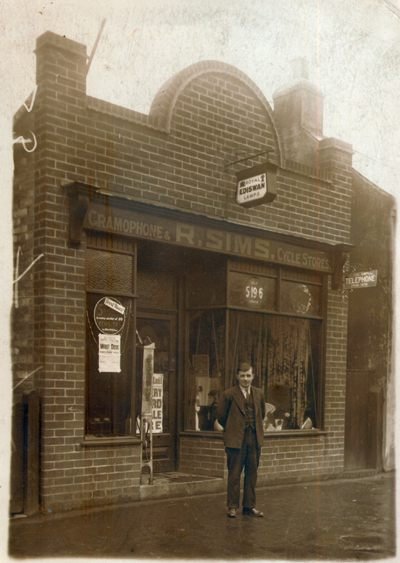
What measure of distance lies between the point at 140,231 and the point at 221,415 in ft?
8.30

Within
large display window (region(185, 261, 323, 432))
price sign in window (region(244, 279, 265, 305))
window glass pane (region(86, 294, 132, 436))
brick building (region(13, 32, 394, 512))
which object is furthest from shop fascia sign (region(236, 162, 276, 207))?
window glass pane (region(86, 294, 132, 436))

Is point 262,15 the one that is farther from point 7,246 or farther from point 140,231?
point 7,246

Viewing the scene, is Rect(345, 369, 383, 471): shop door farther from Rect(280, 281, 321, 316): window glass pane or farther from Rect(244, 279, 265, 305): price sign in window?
Rect(244, 279, 265, 305): price sign in window

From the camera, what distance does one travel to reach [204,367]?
1102 centimetres

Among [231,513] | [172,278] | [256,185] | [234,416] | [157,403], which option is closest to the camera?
[231,513]

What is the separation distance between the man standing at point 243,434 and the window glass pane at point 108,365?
1.40m

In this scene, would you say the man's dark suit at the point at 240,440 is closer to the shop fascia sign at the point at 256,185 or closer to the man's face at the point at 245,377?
the man's face at the point at 245,377

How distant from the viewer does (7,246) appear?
314 inches

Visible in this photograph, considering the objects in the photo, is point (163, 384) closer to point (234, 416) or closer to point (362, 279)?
point (234, 416)

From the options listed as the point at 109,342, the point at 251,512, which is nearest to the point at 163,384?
the point at 109,342

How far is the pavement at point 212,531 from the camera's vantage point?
271 inches

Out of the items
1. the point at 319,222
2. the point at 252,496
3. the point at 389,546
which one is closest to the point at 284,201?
the point at 319,222

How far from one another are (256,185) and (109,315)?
2819 millimetres

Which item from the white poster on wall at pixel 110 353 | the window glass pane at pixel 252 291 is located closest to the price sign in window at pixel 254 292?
the window glass pane at pixel 252 291
